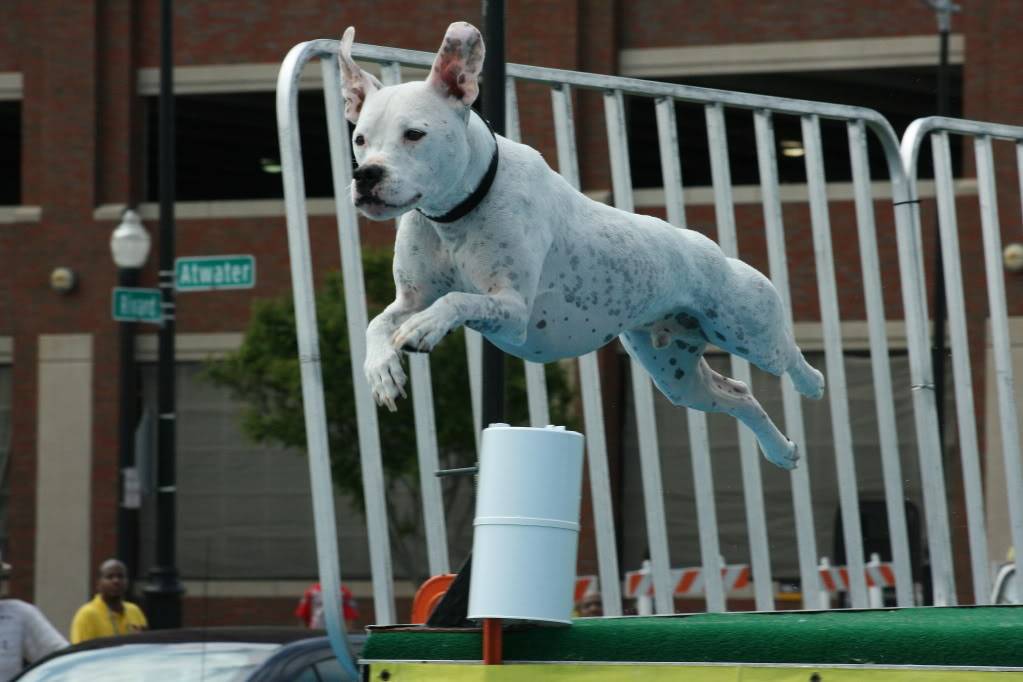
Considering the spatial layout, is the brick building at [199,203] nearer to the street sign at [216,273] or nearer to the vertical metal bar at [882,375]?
the street sign at [216,273]

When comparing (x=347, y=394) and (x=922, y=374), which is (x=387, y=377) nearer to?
(x=922, y=374)

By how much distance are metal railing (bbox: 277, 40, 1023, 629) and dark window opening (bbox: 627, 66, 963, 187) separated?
15.8 meters

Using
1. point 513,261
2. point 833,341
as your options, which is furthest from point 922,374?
point 513,261

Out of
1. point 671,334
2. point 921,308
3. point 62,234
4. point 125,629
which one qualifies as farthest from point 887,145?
point 62,234

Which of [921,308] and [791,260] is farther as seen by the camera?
[791,260]

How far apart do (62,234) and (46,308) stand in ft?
3.14

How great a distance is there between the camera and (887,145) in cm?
491

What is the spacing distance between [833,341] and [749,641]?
1896 mm

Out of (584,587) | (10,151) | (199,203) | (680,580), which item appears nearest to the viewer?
(680,580)

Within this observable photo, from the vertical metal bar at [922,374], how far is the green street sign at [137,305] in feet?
36.8

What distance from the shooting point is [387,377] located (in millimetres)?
→ 2883

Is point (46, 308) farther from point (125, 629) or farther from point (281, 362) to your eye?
point (125, 629)

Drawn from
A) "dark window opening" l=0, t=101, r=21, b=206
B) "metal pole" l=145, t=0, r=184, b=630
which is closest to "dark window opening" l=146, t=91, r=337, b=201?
"dark window opening" l=0, t=101, r=21, b=206

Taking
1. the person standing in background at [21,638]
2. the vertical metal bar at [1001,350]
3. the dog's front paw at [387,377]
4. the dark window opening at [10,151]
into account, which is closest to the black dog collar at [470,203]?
the dog's front paw at [387,377]
